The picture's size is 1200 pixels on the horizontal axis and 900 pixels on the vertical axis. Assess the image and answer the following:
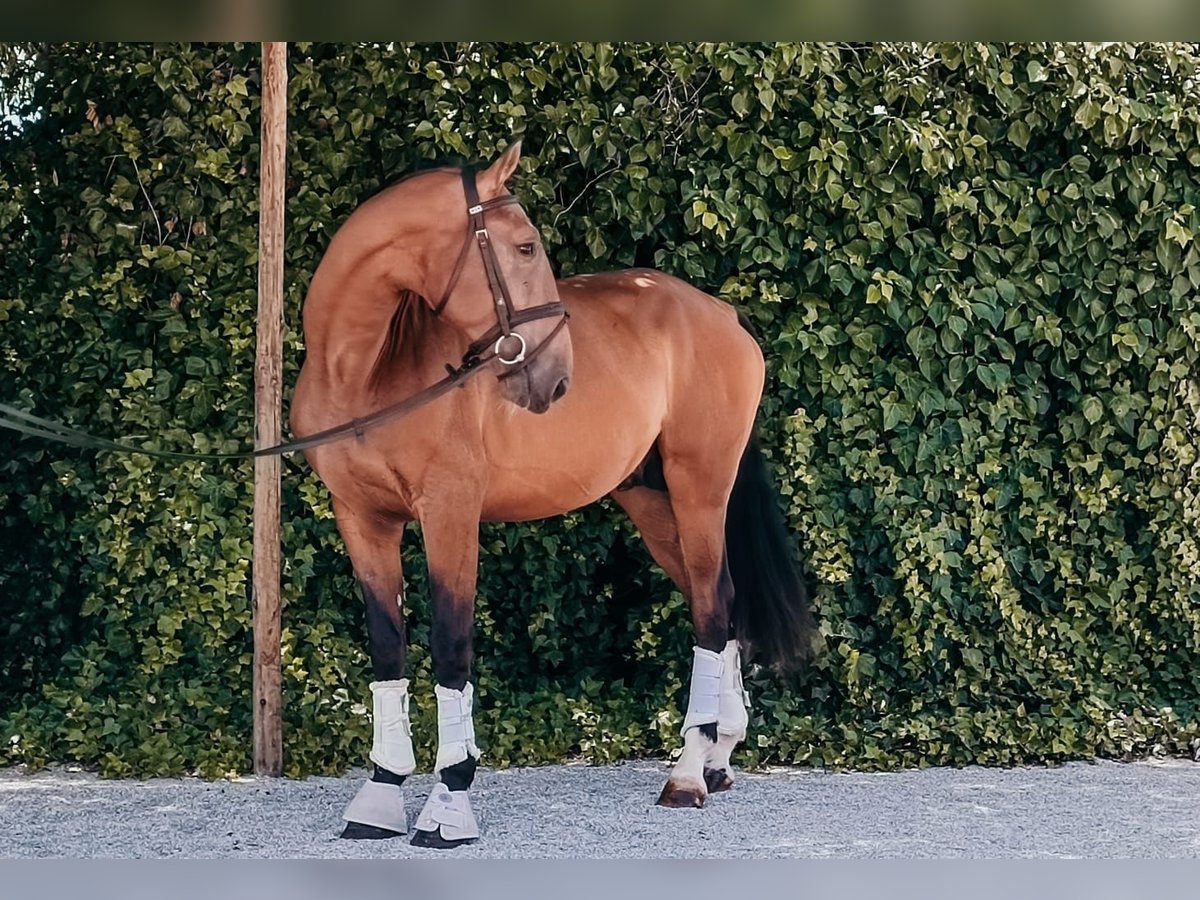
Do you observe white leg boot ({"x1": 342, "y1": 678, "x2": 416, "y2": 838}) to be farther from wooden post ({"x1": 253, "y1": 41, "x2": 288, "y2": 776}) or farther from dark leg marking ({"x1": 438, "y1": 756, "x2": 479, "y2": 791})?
wooden post ({"x1": 253, "y1": 41, "x2": 288, "y2": 776})

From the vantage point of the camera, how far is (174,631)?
5.88m

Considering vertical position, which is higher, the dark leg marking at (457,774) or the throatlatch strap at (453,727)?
the throatlatch strap at (453,727)

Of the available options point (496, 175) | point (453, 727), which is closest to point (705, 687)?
point (453, 727)

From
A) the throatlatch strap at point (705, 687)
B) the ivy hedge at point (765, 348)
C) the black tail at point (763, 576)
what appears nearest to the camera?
the throatlatch strap at point (705, 687)

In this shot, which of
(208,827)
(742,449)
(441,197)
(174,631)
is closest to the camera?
(441,197)

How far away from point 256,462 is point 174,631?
0.86 m

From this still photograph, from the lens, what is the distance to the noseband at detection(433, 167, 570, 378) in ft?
14.5

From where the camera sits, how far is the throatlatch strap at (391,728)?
491 centimetres

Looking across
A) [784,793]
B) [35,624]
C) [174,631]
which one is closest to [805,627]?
[784,793]

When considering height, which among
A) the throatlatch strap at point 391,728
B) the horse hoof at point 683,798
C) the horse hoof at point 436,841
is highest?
the throatlatch strap at point 391,728

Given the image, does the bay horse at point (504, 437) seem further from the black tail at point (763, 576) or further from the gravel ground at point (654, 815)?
the gravel ground at point (654, 815)

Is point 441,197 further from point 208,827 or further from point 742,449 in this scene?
point 208,827

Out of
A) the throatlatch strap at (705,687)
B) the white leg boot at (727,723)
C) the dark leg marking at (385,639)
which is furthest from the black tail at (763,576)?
the dark leg marking at (385,639)

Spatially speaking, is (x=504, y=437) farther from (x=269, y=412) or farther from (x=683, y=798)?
(x=683, y=798)
